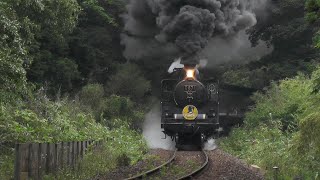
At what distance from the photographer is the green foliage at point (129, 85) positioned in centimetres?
2988

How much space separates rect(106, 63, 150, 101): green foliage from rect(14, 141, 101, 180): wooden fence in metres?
17.3

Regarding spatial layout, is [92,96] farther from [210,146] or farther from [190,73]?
[190,73]

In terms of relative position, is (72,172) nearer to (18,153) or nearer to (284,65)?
(18,153)

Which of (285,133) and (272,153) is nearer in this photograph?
(272,153)

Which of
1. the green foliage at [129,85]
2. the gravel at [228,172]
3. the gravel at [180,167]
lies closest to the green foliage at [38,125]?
the gravel at [180,167]

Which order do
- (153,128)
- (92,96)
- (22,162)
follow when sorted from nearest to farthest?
(22,162)
(92,96)
(153,128)

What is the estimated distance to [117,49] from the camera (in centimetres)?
3394

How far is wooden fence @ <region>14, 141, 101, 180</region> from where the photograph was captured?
8836mm

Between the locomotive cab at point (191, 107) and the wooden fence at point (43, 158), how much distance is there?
686 cm

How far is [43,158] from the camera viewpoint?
985 cm

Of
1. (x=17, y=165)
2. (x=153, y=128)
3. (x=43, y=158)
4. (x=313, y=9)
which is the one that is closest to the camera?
(x=313, y=9)

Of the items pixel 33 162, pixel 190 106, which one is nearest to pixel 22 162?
pixel 33 162

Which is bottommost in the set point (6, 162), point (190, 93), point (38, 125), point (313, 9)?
point (6, 162)

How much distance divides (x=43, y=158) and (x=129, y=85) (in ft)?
66.4
